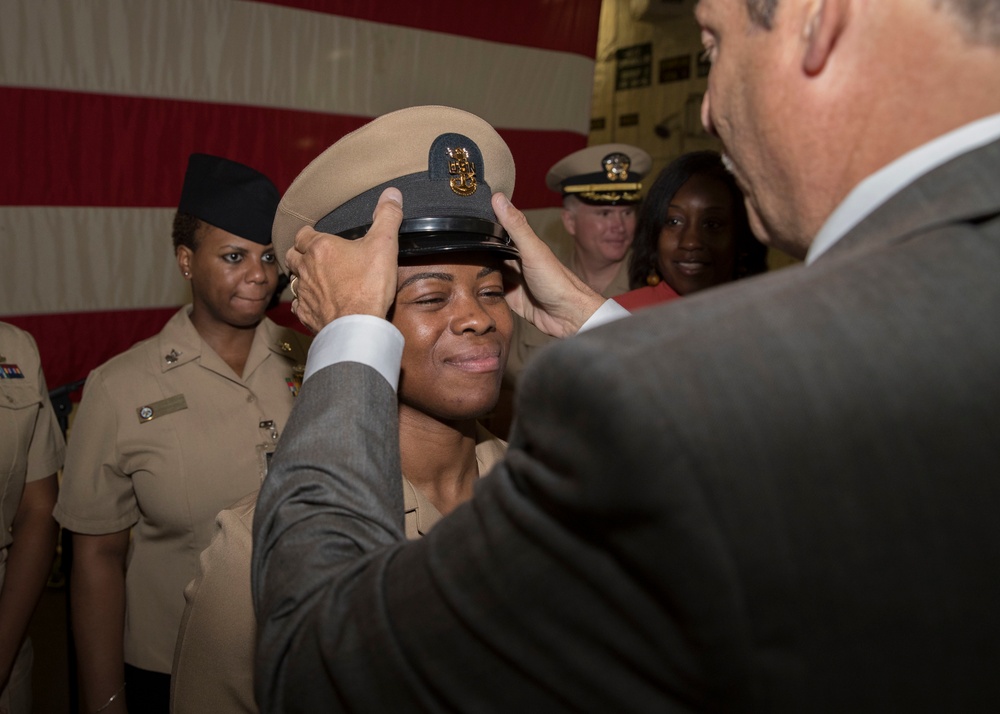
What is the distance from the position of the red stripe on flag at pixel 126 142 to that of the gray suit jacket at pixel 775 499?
110 inches

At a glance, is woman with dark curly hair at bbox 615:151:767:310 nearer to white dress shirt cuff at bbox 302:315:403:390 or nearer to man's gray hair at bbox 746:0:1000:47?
white dress shirt cuff at bbox 302:315:403:390

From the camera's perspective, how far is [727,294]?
49cm

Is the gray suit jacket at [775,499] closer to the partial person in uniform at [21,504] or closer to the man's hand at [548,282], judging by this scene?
the man's hand at [548,282]

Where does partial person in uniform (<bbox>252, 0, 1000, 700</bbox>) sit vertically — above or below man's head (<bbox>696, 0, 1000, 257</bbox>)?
below

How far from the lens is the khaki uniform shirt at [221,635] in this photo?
1179 millimetres

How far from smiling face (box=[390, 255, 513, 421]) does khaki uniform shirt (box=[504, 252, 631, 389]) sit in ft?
4.73

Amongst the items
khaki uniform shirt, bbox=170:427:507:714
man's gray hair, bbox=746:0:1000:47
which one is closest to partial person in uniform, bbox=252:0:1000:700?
man's gray hair, bbox=746:0:1000:47

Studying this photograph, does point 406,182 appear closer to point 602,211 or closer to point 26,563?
point 26,563

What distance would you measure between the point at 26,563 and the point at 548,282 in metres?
1.55

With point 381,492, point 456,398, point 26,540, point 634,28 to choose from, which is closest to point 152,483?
point 26,540

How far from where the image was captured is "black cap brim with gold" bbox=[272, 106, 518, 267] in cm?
131

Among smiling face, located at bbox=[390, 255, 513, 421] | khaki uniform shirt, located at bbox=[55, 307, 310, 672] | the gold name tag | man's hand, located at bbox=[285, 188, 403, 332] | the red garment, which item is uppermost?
man's hand, located at bbox=[285, 188, 403, 332]

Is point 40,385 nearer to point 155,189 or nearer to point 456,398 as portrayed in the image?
point 155,189

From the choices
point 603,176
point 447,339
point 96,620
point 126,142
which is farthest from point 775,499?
point 603,176
